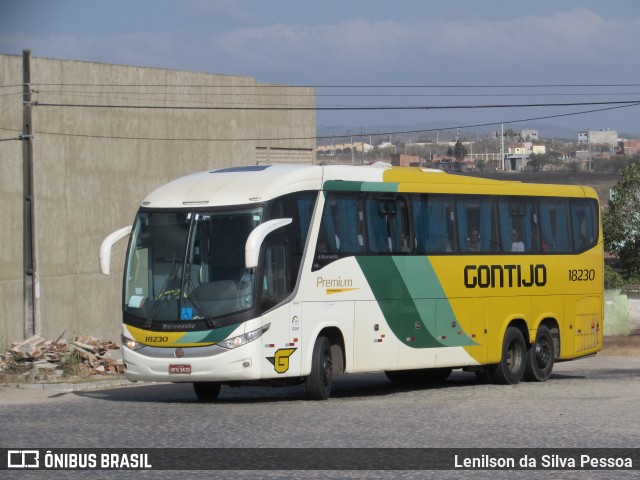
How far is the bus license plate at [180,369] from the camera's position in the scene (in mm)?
18203

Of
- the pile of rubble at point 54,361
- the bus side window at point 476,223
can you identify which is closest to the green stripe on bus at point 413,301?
the bus side window at point 476,223

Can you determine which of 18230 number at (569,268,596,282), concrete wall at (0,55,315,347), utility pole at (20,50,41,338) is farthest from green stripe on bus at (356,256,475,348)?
concrete wall at (0,55,315,347)

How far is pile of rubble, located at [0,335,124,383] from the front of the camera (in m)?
27.5

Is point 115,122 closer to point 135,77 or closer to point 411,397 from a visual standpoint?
point 135,77

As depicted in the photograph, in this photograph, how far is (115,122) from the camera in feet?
146

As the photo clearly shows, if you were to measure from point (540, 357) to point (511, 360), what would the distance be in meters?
1.07

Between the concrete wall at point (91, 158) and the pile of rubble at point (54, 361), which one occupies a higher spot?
the concrete wall at point (91, 158)

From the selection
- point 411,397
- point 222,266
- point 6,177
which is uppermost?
point 6,177

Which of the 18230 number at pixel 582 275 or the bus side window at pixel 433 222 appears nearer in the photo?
the bus side window at pixel 433 222

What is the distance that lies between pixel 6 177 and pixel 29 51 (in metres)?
5.37

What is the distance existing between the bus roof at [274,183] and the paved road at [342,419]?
3.08m

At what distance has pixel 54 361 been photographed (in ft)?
93.7

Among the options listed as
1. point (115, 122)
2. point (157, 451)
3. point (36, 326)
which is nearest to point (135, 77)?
point (115, 122)

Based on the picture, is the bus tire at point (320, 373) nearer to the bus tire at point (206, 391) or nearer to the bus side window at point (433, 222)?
the bus tire at point (206, 391)
